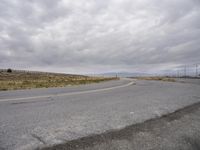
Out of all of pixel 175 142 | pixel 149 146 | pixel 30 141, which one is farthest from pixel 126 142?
pixel 30 141

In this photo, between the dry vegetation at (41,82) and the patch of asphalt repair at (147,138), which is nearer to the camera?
the patch of asphalt repair at (147,138)

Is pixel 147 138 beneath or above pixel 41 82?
beneath

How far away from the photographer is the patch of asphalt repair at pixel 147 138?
2.99 meters

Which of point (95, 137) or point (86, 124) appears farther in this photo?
point (86, 124)

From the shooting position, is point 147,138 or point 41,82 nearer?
point 147,138

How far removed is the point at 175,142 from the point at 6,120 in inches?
161

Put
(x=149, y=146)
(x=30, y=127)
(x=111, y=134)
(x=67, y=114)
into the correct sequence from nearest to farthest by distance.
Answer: (x=149, y=146)
(x=111, y=134)
(x=30, y=127)
(x=67, y=114)

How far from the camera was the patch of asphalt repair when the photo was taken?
9.82ft

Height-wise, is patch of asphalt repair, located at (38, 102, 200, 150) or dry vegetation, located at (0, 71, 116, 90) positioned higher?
dry vegetation, located at (0, 71, 116, 90)

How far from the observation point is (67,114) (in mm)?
5133

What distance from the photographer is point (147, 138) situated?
3.36 meters

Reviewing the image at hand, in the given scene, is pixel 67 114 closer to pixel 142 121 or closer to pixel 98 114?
pixel 98 114

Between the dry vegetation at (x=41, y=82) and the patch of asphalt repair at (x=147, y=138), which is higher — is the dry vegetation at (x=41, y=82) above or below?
above

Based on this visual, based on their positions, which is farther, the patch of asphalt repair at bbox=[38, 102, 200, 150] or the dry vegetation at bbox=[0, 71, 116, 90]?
the dry vegetation at bbox=[0, 71, 116, 90]
